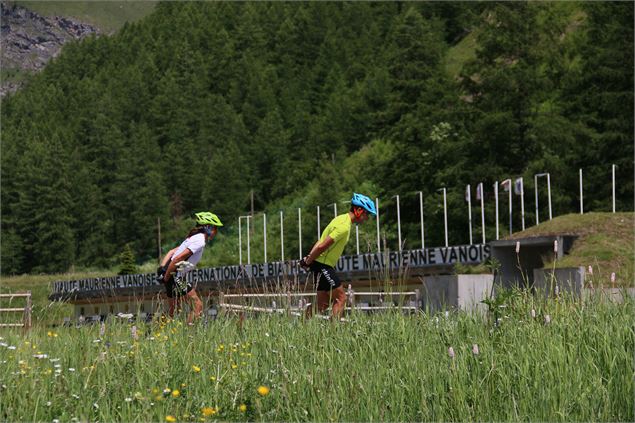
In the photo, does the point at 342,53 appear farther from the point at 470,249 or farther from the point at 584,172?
the point at 470,249

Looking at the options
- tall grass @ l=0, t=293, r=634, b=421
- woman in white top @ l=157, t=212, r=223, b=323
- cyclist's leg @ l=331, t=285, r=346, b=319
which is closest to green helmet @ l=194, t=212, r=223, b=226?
woman in white top @ l=157, t=212, r=223, b=323

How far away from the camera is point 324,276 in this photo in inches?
435

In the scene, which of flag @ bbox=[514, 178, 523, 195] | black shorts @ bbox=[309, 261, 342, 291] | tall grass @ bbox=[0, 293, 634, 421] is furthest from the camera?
flag @ bbox=[514, 178, 523, 195]

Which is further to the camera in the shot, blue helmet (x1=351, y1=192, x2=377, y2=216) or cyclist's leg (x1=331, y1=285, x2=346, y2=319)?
blue helmet (x1=351, y1=192, x2=377, y2=216)

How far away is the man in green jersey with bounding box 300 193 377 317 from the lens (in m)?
10.9

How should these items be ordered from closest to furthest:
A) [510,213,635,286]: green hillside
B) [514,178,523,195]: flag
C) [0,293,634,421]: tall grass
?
[0,293,634,421]: tall grass, [510,213,635,286]: green hillside, [514,178,523,195]: flag

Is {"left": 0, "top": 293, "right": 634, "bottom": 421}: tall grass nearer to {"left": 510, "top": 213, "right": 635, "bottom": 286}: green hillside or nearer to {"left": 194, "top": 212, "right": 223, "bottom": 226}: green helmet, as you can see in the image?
{"left": 194, "top": 212, "right": 223, "bottom": 226}: green helmet

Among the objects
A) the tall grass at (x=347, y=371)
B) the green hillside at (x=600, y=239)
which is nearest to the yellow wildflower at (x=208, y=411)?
the tall grass at (x=347, y=371)

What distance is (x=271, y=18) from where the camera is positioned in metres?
160

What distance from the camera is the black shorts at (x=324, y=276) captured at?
1098 cm

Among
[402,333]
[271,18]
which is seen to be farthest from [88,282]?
[271,18]

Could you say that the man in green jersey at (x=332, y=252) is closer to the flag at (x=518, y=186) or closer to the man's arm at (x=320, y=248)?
the man's arm at (x=320, y=248)

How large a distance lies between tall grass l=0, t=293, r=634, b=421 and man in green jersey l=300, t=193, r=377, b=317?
5.37ft

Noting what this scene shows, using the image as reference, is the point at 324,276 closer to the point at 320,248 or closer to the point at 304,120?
the point at 320,248
